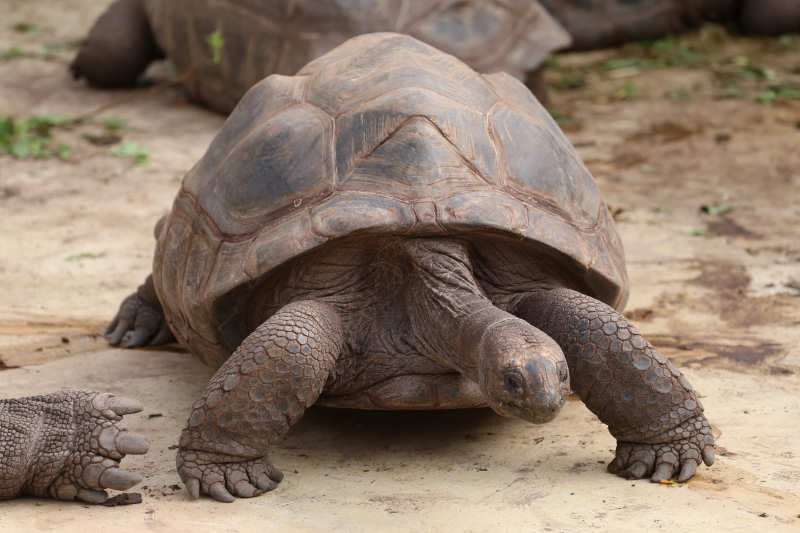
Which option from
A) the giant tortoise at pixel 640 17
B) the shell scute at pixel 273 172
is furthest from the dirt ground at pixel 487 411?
the giant tortoise at pixel 640 17

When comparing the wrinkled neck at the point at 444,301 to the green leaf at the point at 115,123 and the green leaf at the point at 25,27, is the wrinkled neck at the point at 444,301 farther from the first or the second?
the green leaf at the point at 25,27

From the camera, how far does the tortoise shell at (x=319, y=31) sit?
22.9 feet

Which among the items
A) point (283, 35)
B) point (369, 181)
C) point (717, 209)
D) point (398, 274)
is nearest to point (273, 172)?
point (369, 181)

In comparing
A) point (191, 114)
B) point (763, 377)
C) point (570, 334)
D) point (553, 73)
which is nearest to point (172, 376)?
point (570, 334)

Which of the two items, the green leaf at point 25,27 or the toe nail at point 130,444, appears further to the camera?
the green leaf at point 25,27

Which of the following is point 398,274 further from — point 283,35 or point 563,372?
point 283,35

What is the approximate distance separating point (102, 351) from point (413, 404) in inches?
57.8

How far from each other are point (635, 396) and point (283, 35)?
4660mm

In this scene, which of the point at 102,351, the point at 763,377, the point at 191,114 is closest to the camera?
the point at 763,377

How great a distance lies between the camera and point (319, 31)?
6.97 m

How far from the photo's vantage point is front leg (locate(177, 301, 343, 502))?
9.55ft

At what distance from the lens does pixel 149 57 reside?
852 centimetres

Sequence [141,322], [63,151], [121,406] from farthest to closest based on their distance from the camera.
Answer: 1. [63,151]
2. [141,322]
3. [121,406]

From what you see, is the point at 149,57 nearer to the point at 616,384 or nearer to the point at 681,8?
the point at 681,8
